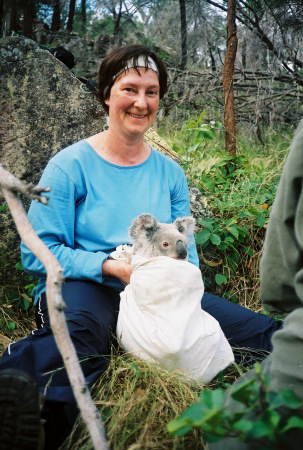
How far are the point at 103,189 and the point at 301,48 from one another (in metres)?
4.43

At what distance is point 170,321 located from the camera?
7.07 feet

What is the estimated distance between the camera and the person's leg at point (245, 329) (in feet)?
8.92

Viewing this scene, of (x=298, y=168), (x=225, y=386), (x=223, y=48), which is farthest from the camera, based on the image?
(x=223, y=48)

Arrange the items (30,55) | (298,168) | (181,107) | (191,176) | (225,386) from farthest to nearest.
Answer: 1. (181,107)
2. (191,176)
3. (30,55)
4. (225,386)
5. (298,168)

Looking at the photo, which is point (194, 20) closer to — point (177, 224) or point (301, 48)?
point (301, 48)

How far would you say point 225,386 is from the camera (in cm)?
242

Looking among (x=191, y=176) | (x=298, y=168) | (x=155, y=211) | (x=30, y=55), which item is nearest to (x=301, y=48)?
(x=191, y=176)

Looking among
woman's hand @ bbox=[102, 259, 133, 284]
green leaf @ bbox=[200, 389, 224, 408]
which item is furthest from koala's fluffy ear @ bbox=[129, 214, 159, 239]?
green leaf @ bbox=[200, 389, 224, 408]

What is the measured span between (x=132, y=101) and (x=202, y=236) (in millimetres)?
1336

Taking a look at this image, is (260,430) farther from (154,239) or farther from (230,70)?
(230,70)

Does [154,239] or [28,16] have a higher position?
[28,16]

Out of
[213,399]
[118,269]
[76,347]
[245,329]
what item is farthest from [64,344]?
[245,329]

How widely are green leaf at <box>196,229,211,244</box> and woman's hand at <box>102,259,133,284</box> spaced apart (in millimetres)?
1273

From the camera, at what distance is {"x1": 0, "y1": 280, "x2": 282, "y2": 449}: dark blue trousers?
1846mm
